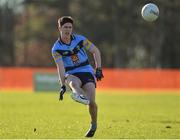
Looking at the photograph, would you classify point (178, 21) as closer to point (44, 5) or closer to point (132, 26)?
point (132, 26)

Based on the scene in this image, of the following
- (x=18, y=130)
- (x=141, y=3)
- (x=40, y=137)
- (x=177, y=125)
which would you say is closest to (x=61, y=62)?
(x=40, y=137)

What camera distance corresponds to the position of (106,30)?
7275 centimetres

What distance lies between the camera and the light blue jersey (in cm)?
1362

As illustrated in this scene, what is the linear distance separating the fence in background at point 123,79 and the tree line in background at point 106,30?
741 inches

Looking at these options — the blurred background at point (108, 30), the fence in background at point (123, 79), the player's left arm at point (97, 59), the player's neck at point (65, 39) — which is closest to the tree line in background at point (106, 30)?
the blurred background at point (108, 30)

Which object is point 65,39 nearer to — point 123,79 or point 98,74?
point 98,74

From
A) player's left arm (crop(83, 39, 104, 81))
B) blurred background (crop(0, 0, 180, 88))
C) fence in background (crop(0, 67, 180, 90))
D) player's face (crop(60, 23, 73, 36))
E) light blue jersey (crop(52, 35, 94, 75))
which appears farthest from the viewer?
blurred background (crop(0, 0, 180, 88))

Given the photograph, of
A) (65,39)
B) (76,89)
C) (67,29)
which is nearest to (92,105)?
(76,89)

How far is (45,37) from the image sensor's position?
258 feet

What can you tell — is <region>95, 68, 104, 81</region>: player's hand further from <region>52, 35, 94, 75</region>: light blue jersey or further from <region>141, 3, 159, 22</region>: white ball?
<region>141, 3, 159, 22</region>: white ball

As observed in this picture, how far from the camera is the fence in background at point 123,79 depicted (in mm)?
47500

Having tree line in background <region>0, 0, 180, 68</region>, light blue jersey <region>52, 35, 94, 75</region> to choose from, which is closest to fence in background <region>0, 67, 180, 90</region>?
tree line in background <region>0, 0, 180, 68</region>

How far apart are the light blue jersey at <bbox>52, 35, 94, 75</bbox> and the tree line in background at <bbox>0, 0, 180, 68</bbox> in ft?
176

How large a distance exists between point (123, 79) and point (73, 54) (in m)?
35.2
